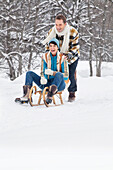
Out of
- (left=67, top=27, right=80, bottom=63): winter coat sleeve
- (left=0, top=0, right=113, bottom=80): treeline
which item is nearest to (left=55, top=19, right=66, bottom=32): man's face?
(left=67, top=27, right=80, bottom=63): winter coat sleeve

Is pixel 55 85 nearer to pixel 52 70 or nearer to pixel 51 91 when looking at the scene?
pixel 51 91

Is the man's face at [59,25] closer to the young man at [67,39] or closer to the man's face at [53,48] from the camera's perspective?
the young man at [67,39]

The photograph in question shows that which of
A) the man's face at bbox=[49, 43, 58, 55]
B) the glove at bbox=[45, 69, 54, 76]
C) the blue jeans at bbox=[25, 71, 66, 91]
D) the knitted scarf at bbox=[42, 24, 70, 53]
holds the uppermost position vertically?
the knitted scarf at bbox=[42, 24, 70, 53]

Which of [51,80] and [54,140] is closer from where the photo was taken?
[54,140]

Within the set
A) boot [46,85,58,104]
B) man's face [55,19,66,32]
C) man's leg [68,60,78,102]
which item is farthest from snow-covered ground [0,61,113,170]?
man's face [55,19,66,32]

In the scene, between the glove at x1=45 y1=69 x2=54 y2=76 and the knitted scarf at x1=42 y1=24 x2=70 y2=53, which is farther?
the knitted scarf at x1=42 y1=24 x2=70 y2=53

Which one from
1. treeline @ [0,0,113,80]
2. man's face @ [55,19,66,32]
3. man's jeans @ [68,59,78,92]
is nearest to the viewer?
man's face @ [55,19,66,32]

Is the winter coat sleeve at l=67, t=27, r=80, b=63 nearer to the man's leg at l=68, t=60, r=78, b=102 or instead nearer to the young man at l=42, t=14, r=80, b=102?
the young man at l=42, t=14, r=80, b=102

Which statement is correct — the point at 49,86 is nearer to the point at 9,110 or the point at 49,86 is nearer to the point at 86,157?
the point at 9,110

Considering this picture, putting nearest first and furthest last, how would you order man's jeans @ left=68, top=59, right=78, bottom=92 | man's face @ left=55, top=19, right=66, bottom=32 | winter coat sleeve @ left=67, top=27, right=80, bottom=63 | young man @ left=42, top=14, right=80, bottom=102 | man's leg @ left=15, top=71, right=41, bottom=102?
man's leg @ left=15, top=71, right=41, bottom=102, man's face @ left=55, top=19, right=66, bottom=32, young man @ left=42, top=14, right=80, bottom=102, winter coat sleeve @ left=67, top=27, right=80, bottom=63, man's jeans @ left=68, top=59, right=78, bottom=92

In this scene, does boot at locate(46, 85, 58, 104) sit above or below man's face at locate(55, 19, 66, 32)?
below

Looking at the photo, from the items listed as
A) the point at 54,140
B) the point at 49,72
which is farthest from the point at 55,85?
the point at 54,140

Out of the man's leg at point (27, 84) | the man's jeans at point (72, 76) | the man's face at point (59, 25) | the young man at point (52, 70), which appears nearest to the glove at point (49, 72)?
the young man at point (52, 70)

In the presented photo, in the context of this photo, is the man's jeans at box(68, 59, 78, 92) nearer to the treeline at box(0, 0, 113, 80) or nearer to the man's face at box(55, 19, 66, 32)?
the man's face at box(55, 19, 66, 32)
